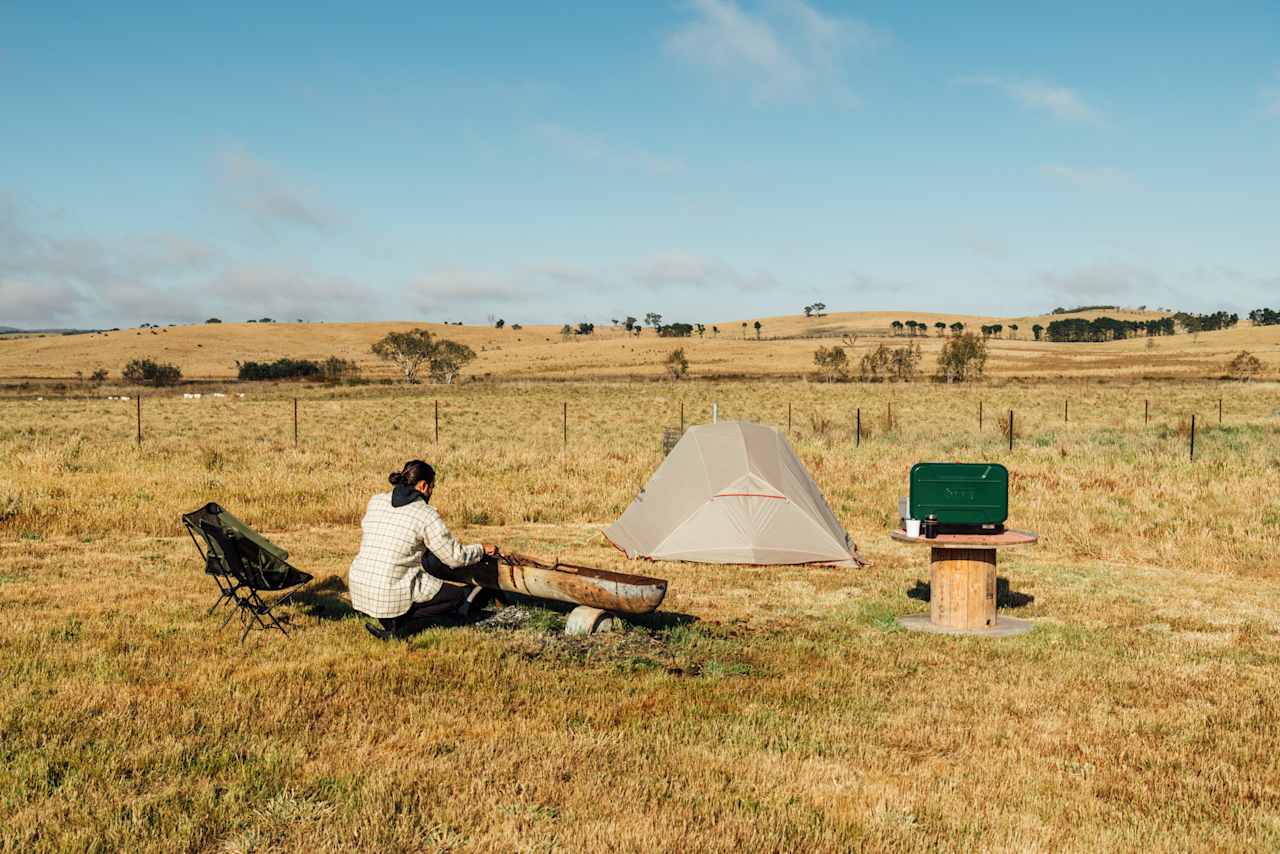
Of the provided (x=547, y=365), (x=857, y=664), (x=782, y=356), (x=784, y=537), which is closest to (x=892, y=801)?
(x=857, y=664)

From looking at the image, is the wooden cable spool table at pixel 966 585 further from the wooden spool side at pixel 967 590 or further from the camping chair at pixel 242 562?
the camping chair at pixel 242 562

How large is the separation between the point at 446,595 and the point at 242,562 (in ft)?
5.95

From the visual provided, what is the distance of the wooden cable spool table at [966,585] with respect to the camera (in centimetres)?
1012

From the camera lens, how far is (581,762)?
20.2 ft

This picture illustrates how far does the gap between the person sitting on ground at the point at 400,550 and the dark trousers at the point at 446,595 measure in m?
0.07

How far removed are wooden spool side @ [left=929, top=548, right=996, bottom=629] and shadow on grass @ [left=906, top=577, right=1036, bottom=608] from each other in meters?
1.09

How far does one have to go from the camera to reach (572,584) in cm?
934

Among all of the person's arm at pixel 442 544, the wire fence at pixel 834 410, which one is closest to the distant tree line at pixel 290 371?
the wire fence at pixel 834 410

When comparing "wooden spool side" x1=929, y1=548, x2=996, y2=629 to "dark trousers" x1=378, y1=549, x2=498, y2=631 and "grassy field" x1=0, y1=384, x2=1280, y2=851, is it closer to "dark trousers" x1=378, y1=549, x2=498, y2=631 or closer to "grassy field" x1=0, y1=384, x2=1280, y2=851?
"grassy field" x1=0, y1=384, x2=1280, y2=851

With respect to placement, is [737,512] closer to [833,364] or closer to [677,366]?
[677,366]

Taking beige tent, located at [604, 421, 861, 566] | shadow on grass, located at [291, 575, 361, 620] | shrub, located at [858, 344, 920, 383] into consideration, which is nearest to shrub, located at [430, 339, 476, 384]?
shrub, located at [858, 344, 920, 383]

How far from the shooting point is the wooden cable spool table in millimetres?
10125

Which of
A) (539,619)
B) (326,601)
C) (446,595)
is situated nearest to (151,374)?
(326,601)

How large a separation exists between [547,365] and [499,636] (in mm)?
108214
